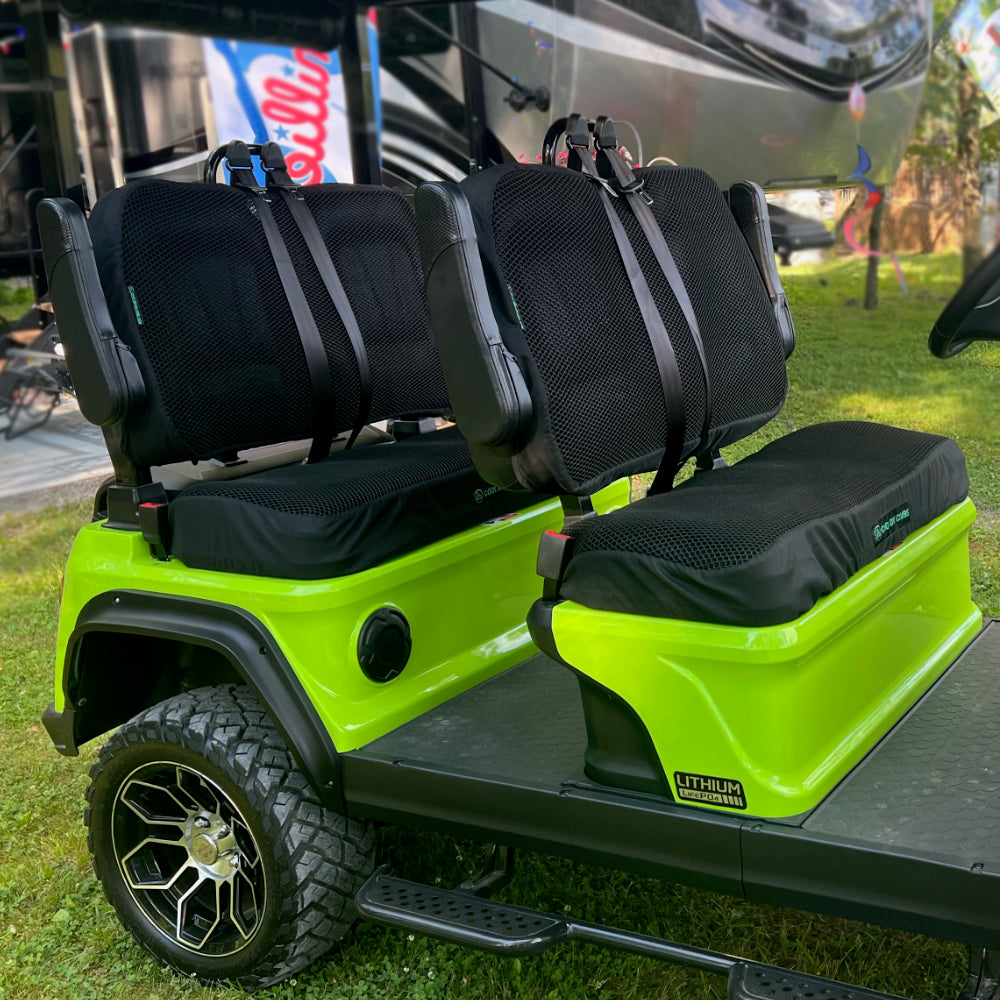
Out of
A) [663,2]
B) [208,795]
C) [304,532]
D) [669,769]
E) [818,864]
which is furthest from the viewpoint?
[663,2]

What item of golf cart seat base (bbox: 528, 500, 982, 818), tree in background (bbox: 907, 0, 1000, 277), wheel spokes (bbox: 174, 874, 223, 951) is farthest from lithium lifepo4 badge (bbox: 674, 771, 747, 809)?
tree in background (bbox: 907, 0, 1000, 277)

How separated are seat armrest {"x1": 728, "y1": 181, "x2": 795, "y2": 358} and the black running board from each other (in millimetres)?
1561

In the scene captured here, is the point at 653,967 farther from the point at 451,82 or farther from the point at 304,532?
the point at 451,82

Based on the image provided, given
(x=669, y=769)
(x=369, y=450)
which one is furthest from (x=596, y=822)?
(x=369, y=450)

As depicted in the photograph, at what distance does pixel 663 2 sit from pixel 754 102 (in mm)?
818

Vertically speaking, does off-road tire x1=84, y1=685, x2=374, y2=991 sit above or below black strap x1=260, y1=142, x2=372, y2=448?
below

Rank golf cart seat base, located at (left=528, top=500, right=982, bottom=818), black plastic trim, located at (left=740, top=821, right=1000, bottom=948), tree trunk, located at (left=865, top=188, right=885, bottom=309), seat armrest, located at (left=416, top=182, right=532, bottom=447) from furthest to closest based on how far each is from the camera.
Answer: tree trunk, located at (left=865, top=188, right=885, bottom=309), seat armrest, located at (left=416, top=182, right=532, bottom=447), golf cart seat base, located at (left=528, top=500, right=982, bottom=818), black plastic trim, located at (left=740, top=821, right=1000, bottom=948)

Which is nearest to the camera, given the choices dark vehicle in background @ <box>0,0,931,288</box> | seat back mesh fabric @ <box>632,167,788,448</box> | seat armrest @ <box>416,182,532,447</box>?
seat armrest @ <box>416,182,532,447</box>

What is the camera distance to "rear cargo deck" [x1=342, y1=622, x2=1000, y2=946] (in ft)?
5.78

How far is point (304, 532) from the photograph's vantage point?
2400 mm

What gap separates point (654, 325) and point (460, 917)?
4.00 ft

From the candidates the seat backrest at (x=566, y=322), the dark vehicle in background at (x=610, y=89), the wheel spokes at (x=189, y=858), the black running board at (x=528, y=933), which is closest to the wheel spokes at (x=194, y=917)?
the wheel spokes at (x=189, y=858)

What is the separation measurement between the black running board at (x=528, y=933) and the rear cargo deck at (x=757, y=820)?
0.12 m

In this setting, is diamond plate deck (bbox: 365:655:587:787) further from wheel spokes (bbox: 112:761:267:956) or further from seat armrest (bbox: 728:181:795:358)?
seat armrest (bbox: 728:181:795:358)
